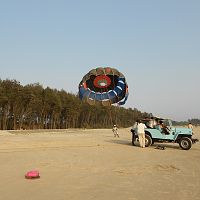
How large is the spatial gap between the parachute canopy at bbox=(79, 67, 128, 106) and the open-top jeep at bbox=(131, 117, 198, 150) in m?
5.23

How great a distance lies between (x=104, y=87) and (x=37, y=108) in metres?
40.3

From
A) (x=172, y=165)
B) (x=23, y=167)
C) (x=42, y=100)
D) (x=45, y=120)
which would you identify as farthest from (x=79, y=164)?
(x=45, y=120)

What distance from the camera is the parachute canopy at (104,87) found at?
81.9 feet

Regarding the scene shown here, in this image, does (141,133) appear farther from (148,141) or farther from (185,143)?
(185,143)

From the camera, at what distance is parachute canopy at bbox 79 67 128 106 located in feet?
81.9

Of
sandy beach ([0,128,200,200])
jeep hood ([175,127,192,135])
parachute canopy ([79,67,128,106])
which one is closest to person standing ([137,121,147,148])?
jeep hood ([175,127,192,135])

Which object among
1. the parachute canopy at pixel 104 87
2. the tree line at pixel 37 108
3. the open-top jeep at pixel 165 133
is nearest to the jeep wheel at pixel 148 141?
the open-top jeep at pixel 165 133

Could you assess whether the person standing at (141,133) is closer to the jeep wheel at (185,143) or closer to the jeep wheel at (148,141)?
the jeep wheel at (148,141)

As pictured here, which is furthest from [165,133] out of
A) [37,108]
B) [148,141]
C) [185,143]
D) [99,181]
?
[37,108]

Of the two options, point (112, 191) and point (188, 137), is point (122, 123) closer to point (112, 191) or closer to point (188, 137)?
point (188, 137)

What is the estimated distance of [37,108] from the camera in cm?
6438

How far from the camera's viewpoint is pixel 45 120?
238 feet

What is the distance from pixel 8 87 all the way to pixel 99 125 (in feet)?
157

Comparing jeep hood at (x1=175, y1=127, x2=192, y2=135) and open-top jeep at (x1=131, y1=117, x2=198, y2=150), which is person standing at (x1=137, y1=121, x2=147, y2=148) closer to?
open-top jeep at (x1=131, y1=117, x2=198, y2=150)
